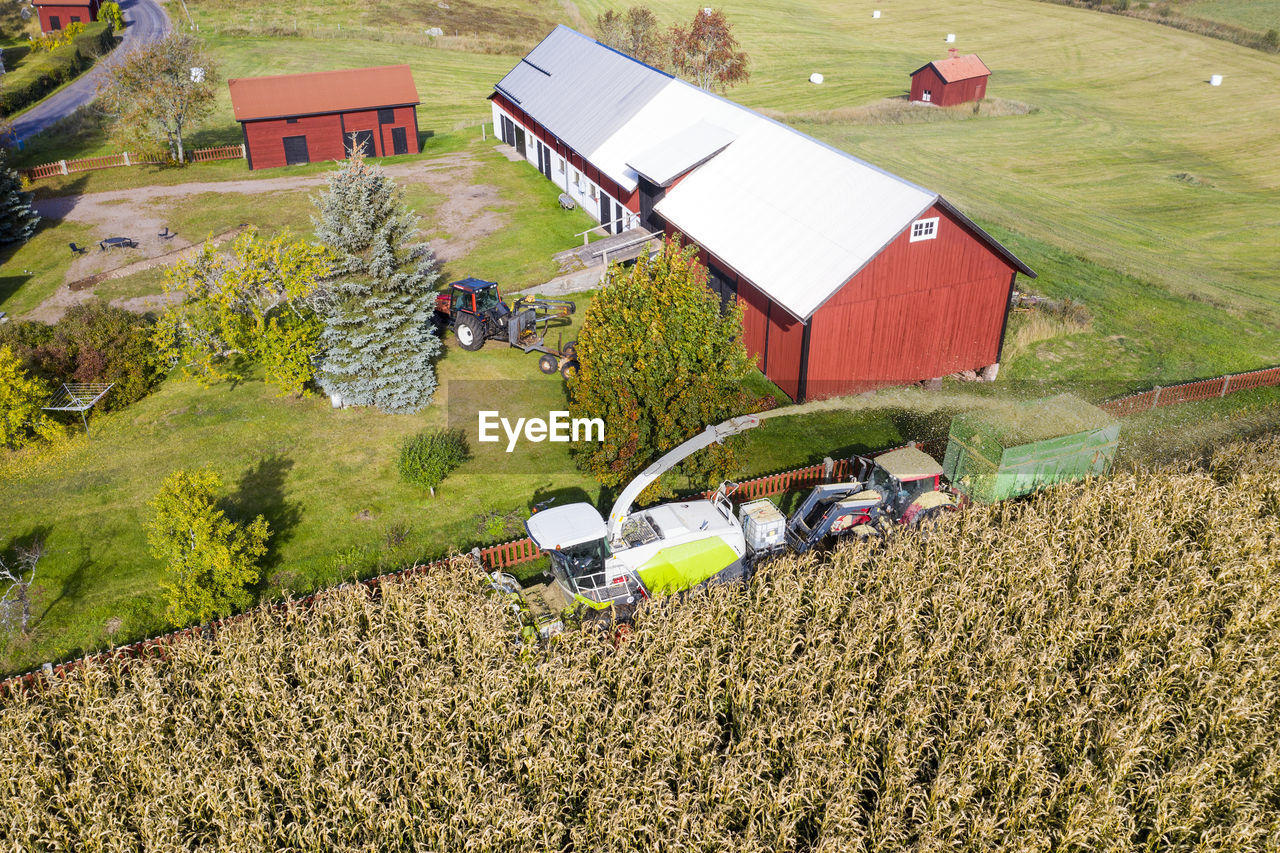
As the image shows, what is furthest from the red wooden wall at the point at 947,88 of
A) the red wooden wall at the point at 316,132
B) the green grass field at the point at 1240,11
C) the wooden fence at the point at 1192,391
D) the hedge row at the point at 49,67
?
the hedge row at the point at 49,67

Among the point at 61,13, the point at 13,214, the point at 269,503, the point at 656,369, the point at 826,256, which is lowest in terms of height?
the point at 269,503

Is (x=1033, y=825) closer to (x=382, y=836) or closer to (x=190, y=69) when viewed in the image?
(x=382, y=836)

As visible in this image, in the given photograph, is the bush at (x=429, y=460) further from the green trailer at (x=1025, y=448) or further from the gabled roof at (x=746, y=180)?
the green trailer at (x=1025, y=448)

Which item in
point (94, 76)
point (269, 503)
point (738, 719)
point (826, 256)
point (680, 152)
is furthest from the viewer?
point (94, 76)

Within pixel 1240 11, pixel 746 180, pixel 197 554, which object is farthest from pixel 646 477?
pixel 1240 11

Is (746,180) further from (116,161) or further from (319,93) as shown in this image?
(116,161)
